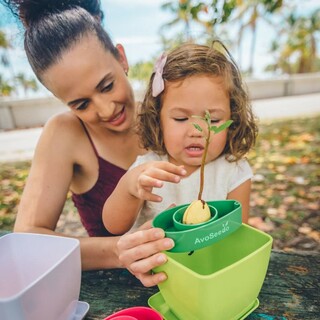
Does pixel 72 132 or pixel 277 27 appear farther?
pixel 277 27

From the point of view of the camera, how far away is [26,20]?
48.8 inches

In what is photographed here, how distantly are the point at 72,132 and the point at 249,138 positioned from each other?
700mm

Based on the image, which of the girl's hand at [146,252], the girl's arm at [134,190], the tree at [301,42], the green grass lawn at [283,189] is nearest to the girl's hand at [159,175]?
the girl's arm at [134,190]

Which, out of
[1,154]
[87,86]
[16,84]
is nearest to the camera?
[87,86]

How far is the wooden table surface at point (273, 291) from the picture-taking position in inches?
27.9

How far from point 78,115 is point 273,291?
859 mm

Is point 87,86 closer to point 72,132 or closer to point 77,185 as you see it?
point 72,132

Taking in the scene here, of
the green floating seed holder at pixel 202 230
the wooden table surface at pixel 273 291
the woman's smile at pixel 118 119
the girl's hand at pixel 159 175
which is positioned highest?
the woman's smile at pixel 118 119

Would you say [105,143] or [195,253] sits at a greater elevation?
[105,143]

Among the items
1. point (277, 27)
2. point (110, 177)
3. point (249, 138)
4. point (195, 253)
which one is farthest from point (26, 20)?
point (277, 27)

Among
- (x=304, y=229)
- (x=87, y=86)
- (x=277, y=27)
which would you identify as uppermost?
(x=277, y=27)

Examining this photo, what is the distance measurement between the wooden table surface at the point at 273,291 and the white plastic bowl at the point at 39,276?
11 centimetres

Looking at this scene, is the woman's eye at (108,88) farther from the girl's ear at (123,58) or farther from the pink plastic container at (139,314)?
the pink plastic container at (139,314)

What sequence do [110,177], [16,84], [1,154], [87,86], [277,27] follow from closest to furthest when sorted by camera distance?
[87,86] → [110,177] → [1,154] → [16,84] → [277,27]
